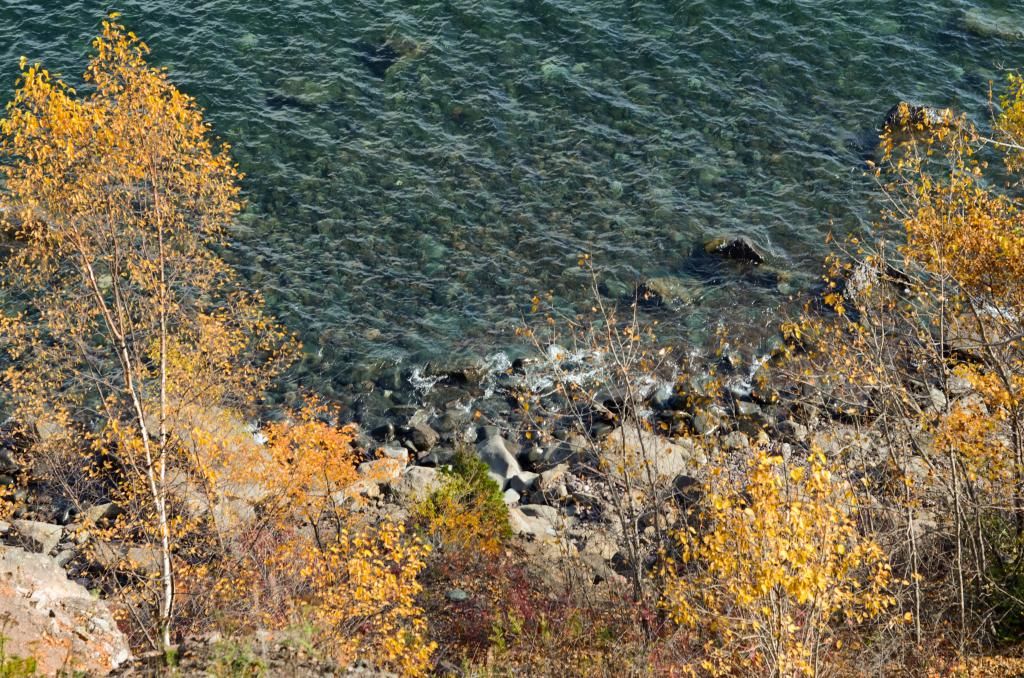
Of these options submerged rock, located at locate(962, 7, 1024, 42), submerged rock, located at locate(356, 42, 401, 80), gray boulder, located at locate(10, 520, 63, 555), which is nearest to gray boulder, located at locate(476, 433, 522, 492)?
gray boulder, located at locate(10, 520, 63, 555)

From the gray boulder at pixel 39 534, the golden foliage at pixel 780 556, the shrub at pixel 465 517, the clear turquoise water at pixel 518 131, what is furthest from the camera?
the clear turquoise water at pixel 518 131

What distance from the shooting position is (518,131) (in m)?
48.1

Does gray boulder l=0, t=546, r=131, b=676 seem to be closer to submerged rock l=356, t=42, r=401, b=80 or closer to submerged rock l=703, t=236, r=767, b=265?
submerged rock l=703, t=236, r=767, b=265

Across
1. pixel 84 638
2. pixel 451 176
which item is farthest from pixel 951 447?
pixel 451 176

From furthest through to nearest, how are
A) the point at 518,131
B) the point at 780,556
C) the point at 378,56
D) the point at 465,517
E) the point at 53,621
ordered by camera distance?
the point at 378,56 → the point at 518,131 → the point at 465,517 → the point at 53,621 → the point at 780,556

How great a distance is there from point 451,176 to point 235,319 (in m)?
12.7

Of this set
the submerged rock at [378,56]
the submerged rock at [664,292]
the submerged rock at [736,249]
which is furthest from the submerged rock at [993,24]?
the submerged rock at [378,56]

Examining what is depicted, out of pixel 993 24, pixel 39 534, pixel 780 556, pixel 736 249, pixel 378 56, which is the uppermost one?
pixel 993 24

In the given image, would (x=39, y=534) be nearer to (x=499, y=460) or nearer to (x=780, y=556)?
(x=499, y=460)

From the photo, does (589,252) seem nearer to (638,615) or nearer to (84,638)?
(638,615)

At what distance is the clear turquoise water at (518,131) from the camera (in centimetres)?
4119

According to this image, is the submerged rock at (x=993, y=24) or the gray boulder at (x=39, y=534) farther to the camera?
the submerged rock at (x=993, y=24)

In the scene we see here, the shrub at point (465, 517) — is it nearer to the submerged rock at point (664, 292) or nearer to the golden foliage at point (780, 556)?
the golden foliage at point (780, 556)

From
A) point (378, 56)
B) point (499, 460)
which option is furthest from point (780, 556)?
point (378, 56)
